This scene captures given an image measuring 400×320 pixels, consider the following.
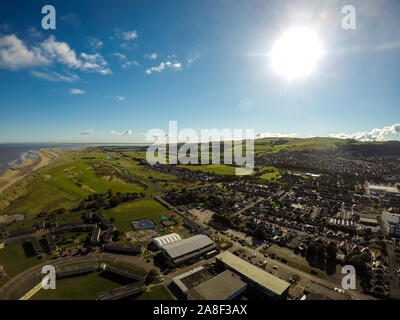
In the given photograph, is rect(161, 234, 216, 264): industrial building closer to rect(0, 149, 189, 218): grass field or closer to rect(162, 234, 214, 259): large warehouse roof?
rect(162, 234, 214, 259): large warehouse roof

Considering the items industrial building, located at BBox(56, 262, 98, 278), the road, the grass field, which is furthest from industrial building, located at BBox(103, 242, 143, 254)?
the road

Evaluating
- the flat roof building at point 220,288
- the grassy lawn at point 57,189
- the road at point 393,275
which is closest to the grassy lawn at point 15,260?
the grassy lawn at point 57,189

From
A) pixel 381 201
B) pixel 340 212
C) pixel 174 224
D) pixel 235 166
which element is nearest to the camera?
pixel 174 224

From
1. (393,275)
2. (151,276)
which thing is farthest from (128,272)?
(393,275)

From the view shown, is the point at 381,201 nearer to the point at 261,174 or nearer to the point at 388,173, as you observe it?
the point at 261,174

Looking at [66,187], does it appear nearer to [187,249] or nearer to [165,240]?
[165,240]

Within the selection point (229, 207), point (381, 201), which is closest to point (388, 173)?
point (381, 201)
